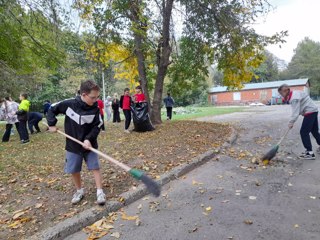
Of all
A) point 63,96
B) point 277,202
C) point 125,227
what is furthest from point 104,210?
point 63,96

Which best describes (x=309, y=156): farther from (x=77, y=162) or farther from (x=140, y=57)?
(x=140, y=57)

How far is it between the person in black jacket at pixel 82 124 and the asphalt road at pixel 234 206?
34.7 inches

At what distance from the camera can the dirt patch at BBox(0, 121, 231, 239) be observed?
4.05m

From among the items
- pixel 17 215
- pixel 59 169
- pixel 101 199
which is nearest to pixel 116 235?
pixel 101 199

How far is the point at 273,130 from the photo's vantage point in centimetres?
1098

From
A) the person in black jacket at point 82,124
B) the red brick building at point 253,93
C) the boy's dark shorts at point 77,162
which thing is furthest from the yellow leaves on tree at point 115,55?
the red brick building at point 253,93

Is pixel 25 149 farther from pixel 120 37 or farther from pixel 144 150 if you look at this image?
pixel 120 37

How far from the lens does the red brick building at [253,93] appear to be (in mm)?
51125

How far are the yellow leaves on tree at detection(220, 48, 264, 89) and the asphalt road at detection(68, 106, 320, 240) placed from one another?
627 cm

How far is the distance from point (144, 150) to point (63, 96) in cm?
3962

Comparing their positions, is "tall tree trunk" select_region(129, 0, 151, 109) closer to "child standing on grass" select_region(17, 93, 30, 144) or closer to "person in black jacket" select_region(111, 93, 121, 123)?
"child standing on grass" select_region(17, 93, 30, 144)

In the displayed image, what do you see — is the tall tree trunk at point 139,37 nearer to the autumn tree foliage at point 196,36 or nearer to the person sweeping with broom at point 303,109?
the autumn tree foliage at point 196,36

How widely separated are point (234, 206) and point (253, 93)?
52337mm

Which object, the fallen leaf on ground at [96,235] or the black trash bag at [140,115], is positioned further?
the black trash bag at [140,115]
